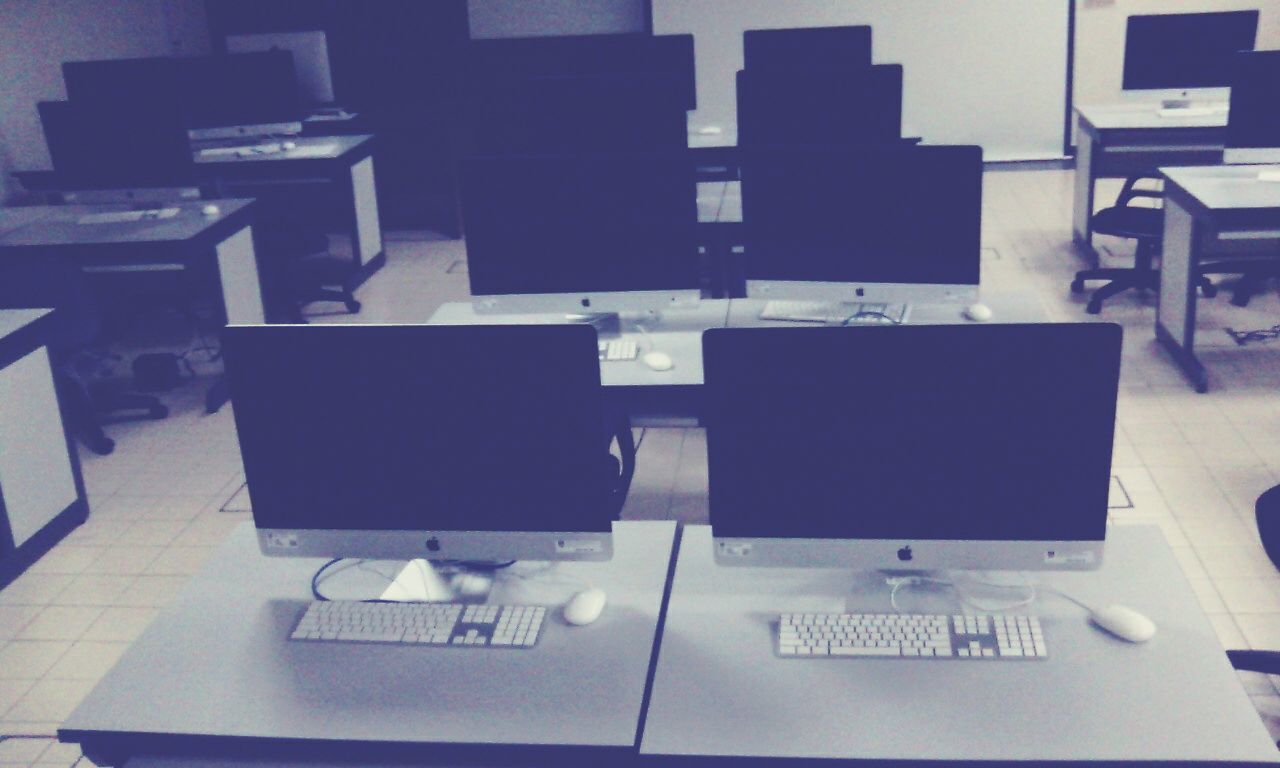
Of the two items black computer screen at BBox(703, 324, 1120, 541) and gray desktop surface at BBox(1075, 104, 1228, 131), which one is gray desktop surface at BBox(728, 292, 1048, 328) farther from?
gray desktop surface at BBox(1075, 104, 1228, 131)

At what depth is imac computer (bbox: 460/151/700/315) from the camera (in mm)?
3604

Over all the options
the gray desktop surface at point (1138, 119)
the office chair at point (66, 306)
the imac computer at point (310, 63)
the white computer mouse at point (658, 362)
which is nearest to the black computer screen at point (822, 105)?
the white computer mouse at point (658, 362)

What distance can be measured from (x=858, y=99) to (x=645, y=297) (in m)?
1.61

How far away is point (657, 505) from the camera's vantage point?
4.26 meters

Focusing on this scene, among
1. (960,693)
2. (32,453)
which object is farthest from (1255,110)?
(32,453)

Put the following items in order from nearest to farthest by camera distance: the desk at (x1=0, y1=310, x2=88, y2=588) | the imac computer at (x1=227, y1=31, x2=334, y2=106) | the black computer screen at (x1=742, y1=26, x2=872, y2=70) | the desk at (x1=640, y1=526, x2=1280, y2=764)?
the desk at (x1=640, y1=526, x2=1280, y2=764) < the desk at (x1=0, y1=310, x2=88, y2=588) < the black computer screen at (x1=742, y1=26, x2=872, y2=70) < the imac computer at (x1=227, y1=31, x2=334, y2=106)

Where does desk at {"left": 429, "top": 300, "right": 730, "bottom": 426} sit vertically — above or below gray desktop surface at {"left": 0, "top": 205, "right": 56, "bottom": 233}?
below

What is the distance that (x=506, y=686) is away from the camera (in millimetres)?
2107

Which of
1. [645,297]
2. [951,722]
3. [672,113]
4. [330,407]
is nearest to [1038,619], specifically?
[951,722]

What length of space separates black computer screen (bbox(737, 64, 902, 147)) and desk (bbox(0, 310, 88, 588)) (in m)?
2.71

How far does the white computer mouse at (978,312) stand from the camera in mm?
3674

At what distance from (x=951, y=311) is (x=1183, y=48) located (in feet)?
11.6

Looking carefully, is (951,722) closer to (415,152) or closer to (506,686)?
(506,686)

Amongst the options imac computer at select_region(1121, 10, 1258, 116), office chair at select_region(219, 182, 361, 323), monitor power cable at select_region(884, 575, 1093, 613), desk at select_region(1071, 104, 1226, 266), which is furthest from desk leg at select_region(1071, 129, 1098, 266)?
monitor power cable at select_region(884, 575, 1093, 613)
